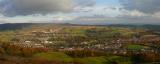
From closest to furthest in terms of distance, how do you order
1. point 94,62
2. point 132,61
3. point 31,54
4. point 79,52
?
point 94,62, point 132,61, point 31,54, point 79,52

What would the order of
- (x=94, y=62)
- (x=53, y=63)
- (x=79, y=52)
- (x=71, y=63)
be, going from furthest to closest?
1. (x=79, y=52)
2. (x=94, y=62)
3. (x=71, y=63)
4. (x=53, y=63)

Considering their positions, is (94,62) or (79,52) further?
(79,52)

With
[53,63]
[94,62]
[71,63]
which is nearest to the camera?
[53,63]

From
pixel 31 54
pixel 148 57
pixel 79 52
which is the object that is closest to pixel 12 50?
pixel 31 54

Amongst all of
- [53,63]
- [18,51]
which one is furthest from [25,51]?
[53,63]

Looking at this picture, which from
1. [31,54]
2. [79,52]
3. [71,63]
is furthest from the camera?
[79,52]

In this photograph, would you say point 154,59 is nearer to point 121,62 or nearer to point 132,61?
point 132,61

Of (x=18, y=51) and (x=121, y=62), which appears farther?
(x=18, y=51)

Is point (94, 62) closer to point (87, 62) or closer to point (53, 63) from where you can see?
point (87, 62)
